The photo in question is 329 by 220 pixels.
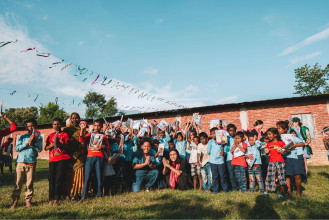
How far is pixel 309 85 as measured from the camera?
100 ft

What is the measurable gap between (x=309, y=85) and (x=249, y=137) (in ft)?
106

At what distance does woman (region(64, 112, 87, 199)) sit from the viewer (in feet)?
15.7

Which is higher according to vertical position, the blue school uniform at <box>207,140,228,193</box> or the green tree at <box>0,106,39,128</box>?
the green tree at <box>0,106,39,128</box>

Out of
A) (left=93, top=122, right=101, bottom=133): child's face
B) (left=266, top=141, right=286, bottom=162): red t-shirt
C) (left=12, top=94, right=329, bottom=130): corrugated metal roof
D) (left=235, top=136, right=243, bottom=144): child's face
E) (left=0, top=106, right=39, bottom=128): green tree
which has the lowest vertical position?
(left=266, top=141, right=286, bottom=162): red t-shirt

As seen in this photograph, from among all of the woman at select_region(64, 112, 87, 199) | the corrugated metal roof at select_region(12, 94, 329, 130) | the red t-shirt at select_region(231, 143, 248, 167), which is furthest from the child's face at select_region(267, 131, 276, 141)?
the corrugated metal roof at select_region(12, 94, 329, 130)

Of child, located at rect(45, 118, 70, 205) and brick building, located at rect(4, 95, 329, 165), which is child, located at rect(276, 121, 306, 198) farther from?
brick building, located at rect(4, 95, 329, 165)

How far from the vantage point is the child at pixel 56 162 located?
4.37 meters

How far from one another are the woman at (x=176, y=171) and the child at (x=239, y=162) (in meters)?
1.50

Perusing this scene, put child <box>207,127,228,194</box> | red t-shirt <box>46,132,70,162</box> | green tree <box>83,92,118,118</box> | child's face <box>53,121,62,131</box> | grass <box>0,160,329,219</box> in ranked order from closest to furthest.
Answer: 1. grass <box>0,160,329,219</box>
2. red t-shirt <box>46,132,70,162</box>
3. child's face <box>53,121,62,131</box>
4. child <box>207,127,228,194</box>
5. green tree <box>83,92,118,118</box>

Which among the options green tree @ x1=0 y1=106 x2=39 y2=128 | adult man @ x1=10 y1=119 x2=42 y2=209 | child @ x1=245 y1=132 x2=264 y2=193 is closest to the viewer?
adult man @ x1=10 y1=119 x2=42 y2=209

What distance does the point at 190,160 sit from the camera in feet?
20.4

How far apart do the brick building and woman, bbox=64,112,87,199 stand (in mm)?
9918

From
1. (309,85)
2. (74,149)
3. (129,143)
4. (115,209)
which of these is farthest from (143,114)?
(309,85)

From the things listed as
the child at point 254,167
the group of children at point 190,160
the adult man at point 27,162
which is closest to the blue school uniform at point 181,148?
the group of children at point 190,160
